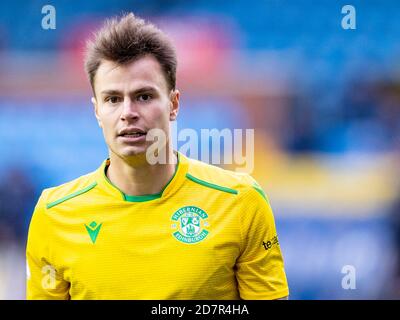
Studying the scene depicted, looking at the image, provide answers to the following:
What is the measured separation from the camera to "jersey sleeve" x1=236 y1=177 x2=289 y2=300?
2.81 metres

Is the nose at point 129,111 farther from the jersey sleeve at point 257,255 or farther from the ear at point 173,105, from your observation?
the jersey sleeve at point 257,255

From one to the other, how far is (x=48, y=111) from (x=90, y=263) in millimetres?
3071

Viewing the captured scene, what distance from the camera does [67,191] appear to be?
3.04 m

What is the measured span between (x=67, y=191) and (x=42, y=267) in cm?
38

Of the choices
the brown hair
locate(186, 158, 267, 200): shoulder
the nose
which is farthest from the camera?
locate(186, 158, 267, 200): shoulder

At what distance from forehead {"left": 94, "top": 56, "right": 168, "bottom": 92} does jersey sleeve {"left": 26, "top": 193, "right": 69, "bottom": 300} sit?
2.29ft

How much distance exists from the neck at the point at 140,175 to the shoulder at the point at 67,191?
17cm

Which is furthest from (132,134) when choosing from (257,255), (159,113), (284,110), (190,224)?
(284,110)

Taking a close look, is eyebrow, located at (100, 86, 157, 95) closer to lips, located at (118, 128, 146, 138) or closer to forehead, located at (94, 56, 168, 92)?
forehead, located at (94, 56, 168, 92)

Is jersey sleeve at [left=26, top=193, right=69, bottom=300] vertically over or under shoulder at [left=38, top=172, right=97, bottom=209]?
under

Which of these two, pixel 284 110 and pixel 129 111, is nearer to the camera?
pixel 129 111

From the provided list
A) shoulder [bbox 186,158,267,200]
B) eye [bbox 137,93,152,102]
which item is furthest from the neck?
eye [bbox 137,93,152,102]

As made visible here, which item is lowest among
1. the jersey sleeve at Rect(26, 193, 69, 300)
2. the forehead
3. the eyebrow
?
the jersey sleeve at Rect(26, 193, 69, 300)

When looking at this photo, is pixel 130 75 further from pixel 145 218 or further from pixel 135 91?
pixel 145 218
